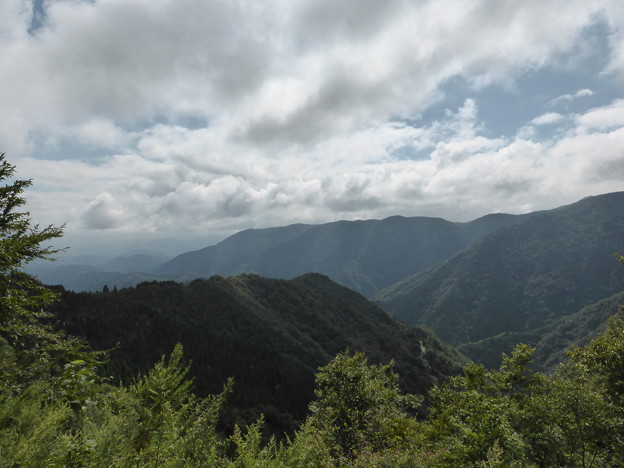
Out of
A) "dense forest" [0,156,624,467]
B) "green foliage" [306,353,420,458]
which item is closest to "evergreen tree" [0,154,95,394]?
"dense forest" [0,156,624,467]

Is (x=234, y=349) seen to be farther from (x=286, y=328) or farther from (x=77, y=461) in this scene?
(x=77, y=461)

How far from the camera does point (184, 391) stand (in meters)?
8.30

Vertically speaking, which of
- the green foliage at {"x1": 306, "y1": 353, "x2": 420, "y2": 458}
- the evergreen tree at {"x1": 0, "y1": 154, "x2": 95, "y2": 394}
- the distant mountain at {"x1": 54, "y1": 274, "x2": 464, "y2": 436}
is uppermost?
the evergreen tree at {"x1": 0, "y1": 154, "x2": 95, "y2": 394}

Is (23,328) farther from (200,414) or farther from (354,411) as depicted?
(354,411)

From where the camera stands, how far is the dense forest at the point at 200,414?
6461 mm

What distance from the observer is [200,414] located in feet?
25.9

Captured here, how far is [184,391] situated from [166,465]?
229 centimetres

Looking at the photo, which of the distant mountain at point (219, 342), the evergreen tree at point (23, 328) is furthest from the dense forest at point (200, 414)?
the distant mountain at point (219, 342)

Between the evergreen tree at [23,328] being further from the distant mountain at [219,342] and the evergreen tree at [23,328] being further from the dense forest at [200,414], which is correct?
the distant mountain at [219,342]

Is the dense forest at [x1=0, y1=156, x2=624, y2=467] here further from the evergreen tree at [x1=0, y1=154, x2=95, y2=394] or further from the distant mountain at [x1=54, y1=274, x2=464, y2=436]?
the distant mountain at [x1=54, y1=274, x2=464, y2=436]

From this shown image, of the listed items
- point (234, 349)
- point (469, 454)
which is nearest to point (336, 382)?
point (469, 454)

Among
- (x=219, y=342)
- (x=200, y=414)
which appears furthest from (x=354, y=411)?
(x=219, y=342)

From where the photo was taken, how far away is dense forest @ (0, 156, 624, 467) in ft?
21.2

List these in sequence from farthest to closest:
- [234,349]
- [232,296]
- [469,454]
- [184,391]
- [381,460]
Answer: [232,296] → [234,349] → [469,454] → [381,460] → [184,391]
